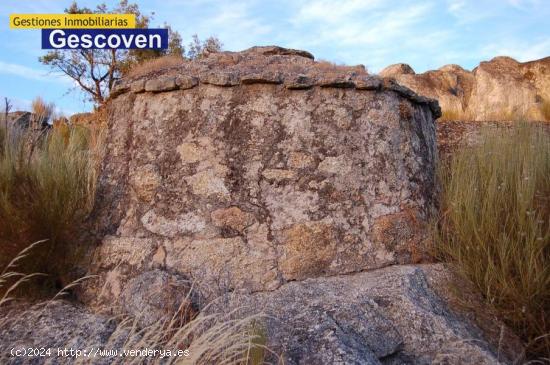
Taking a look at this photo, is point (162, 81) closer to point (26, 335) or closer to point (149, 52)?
point (26, 335)

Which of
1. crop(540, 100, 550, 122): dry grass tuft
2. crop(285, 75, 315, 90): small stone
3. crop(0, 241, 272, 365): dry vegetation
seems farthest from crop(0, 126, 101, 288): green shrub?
crop(540, 100, 550, 122): dry grass tuft

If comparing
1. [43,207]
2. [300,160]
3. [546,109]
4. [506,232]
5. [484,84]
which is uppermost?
[484,84]

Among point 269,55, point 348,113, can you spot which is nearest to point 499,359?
point 348,113

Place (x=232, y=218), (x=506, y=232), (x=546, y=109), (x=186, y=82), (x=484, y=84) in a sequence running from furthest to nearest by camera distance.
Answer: (x=484, y=84) → (x=546, y=109) → (x=186, y=82) → (x=232, y=218) → (x=506, y=232)

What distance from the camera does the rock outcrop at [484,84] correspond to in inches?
510

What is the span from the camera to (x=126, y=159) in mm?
3904

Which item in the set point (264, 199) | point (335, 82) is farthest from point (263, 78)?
point (264, 199)

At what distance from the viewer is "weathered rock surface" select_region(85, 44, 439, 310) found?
11.4ft

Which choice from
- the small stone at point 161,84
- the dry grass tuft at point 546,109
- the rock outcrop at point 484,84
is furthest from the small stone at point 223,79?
the rock outcrop at point 484,84

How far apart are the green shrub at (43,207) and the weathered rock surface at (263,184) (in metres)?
0.20

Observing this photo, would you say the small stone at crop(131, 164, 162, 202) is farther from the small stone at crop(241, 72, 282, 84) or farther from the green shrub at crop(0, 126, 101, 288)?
the small stone at crop(241, 72, 282, 84)

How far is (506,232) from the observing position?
334 cm

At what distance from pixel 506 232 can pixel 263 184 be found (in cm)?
149

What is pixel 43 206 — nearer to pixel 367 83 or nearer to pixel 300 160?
pixel 300 160
